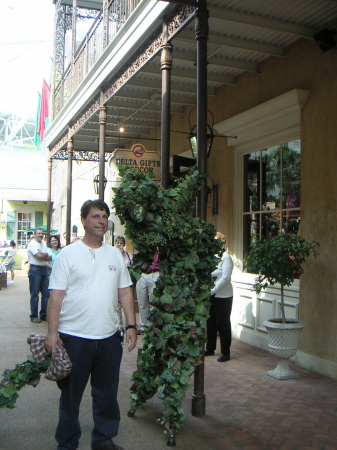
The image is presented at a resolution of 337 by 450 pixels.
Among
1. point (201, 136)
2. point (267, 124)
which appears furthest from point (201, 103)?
point (267, 124)

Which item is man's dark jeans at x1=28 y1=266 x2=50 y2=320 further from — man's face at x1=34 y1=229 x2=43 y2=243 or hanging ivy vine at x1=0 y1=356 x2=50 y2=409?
hanging ivy vine at x1=0 y1=356 x2=50 y2=409

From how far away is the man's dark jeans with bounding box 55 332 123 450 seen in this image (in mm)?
3422

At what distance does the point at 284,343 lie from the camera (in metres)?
5.59

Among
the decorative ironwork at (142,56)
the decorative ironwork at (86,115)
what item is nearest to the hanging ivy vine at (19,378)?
the decorative ironwork at (142,56)

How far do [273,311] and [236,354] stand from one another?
0.79 m

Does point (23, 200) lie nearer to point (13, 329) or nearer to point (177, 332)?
point (13, 329)

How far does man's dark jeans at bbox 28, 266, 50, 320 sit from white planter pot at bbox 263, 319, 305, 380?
523 centimetres

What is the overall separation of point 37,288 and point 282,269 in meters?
5.63

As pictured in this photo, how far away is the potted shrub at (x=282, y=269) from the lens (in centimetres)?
552

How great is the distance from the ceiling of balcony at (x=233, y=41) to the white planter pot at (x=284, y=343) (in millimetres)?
3323

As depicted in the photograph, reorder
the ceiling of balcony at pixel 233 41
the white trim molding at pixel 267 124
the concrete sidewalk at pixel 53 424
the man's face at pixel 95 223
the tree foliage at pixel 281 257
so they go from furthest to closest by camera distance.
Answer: the white trim molding at pixel 267 124
the ceiling of balcony at pixel 233 41
the tree foliage at pixel 281 257
the concrete sidewalk at pixel 53 424
the man's face at pixel 95 223

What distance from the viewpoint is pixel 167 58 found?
5652 millimetres

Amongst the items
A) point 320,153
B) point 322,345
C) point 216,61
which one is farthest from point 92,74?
point 322,345

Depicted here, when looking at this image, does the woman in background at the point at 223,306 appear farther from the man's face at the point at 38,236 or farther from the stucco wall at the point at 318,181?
the man's face at the point at 38,236
